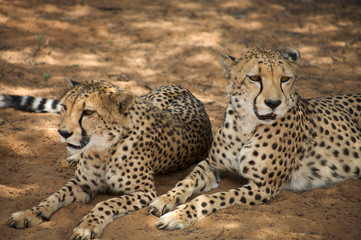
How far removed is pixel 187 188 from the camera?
13.3 ft

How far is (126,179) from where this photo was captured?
3.91 m

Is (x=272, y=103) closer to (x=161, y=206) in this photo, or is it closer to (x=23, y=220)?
(x=161, y=206)

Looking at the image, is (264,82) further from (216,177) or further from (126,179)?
(126,179)

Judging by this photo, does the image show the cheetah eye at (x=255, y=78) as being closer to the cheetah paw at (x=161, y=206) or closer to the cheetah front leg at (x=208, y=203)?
the cheetah front leg at (x=208, y=203)

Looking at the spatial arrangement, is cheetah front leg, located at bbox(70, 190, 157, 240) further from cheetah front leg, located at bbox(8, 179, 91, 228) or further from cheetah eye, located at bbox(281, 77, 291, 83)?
cheetah eye, located at bbox(281, 77, 291, 83)

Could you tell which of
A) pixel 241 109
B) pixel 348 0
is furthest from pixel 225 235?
pixel 348 0

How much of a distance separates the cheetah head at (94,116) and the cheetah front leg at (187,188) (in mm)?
675

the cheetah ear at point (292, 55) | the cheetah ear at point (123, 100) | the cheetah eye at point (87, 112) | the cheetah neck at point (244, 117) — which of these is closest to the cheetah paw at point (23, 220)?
the cheetah eye at point (87, 112)

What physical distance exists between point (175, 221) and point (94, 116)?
1.08 metres

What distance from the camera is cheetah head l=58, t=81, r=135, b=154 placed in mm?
3523

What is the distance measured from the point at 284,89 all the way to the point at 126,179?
5.22ft

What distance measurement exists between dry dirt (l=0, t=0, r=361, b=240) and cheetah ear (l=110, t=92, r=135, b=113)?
0.90 metres

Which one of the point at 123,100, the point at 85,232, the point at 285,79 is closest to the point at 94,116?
the point at 123,100

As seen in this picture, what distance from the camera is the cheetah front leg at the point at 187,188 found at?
3.72 m
